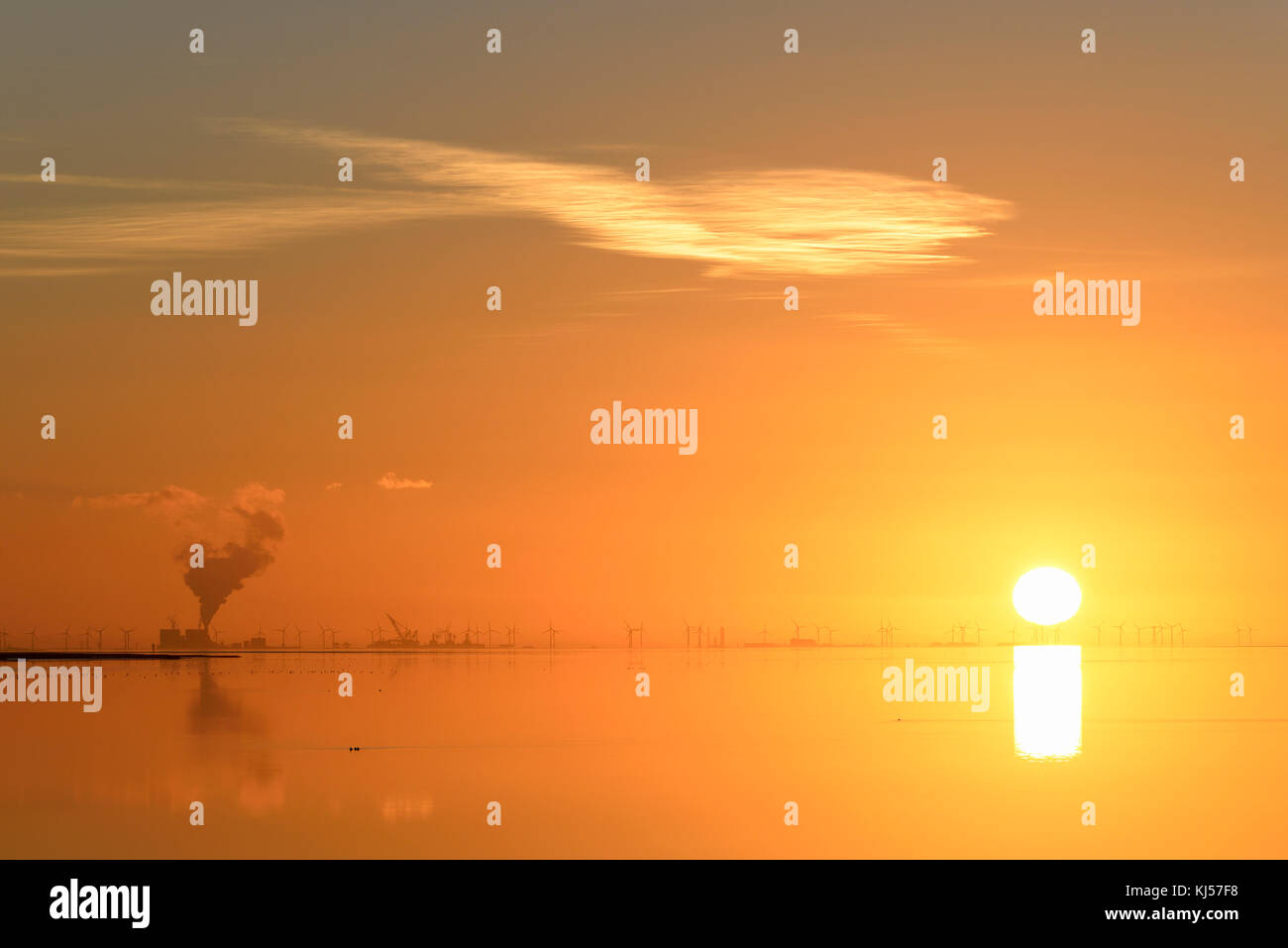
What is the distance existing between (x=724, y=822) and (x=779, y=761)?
28452 millimetres

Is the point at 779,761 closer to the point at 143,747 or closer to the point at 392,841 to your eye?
the point at 392,841

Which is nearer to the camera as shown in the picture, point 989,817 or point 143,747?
point 989,817

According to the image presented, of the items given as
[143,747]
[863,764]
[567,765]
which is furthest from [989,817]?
[143,747]

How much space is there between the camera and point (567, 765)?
83.6 metres

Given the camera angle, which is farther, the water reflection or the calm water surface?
the water reflection

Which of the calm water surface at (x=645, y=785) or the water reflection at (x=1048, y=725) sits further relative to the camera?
the water reflection at (x=1048, y=725)

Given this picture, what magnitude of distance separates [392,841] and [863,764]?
39.6 meters

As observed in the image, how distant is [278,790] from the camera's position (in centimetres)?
7106

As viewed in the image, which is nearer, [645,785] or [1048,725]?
[645,785]
